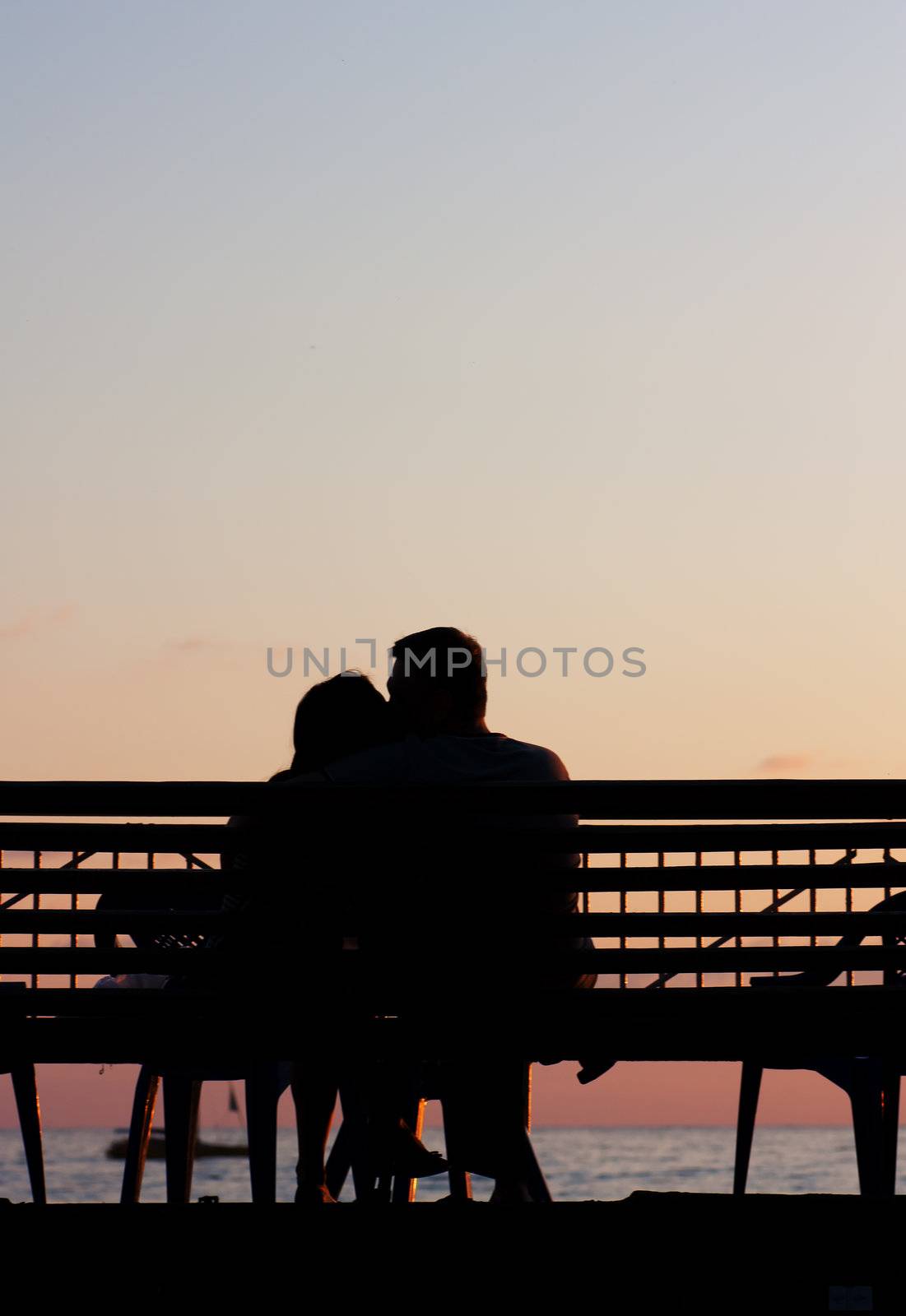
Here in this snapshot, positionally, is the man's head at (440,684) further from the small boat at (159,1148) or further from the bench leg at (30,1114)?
the small boat at (159,1148)

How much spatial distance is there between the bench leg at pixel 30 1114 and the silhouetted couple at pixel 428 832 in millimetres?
1044

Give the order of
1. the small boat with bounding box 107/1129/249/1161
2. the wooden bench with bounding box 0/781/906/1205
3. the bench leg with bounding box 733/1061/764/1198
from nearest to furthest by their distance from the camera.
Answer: the wooden bench with bounding box 0/781/906/1205
the bench leg with bounding box 733/1061/764/1198
the small boat with bounding box 107/1129/249/1161

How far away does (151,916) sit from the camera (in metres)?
4.29

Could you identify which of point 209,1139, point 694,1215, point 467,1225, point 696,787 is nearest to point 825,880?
point 696,787

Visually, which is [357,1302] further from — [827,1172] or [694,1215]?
[827,1172]

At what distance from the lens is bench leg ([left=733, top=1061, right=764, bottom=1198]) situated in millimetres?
5754

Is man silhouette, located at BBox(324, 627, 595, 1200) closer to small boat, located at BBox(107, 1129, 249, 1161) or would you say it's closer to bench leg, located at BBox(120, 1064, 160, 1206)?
bench leg, located at BBox(120, 1064, 160, 1206)

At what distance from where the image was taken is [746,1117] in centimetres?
581

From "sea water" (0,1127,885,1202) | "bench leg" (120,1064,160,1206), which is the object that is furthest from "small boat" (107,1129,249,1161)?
"bench leg" (120,1064,160,1206)

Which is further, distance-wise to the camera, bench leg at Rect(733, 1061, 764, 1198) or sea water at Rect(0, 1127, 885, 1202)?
sea water at Rect(0, 1127, 885, 1202)

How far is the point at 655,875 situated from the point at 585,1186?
4298 cm

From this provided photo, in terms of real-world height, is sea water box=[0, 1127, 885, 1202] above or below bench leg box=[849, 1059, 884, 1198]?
below

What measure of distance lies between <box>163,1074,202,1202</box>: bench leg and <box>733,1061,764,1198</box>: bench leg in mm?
1771

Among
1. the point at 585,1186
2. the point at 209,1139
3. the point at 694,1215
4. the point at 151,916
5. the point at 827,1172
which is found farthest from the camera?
the point at 209,1139
